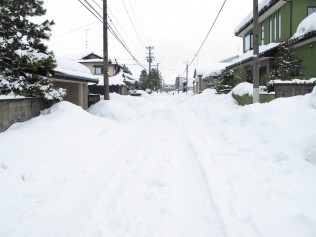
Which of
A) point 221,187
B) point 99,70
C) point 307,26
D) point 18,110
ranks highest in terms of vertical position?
point 99,70

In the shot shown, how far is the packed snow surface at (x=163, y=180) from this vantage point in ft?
14.6

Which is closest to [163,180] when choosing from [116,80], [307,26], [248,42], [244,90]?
[244,90]

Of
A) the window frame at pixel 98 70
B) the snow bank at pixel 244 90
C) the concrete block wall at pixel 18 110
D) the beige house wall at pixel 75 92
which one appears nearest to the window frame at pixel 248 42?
the snow bank at pixel 244 90

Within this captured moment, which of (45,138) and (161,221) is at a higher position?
(45,138)

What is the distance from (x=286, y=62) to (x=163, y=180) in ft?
44.3

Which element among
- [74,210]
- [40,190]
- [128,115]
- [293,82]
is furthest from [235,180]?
[128,115]

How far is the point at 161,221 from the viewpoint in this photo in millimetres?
4586

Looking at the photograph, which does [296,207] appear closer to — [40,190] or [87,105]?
[40,190]

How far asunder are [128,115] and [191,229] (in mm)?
14569

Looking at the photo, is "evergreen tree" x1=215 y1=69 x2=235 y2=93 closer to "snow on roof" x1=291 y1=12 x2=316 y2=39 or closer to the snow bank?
the snow bank

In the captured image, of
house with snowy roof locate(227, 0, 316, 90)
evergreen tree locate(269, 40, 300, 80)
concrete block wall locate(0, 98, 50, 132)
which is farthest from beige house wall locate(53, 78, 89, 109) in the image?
evergreen tree locate(269, 40, 300, 80)

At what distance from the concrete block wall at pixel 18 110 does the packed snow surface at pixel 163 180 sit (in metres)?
0.32

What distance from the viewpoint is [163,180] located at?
6.38 meters

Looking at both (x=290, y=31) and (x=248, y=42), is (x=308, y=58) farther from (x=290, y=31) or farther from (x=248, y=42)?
(x=248, y=42)
